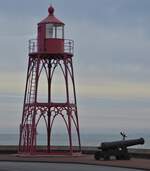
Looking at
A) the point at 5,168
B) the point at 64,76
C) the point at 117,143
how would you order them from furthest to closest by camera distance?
the point at 64,76 < the point at 117,143 < the point at 5,168

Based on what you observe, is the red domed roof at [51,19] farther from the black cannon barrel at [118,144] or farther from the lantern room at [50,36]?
the black cannon barrel at [118,144]

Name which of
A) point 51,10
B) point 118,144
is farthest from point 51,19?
point 118,144

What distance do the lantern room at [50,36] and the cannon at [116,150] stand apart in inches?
353

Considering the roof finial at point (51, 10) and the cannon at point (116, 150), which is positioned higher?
the roof finial at point (51, 10)

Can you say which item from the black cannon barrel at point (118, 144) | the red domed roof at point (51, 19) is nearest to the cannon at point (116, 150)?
the black cannon barrel at point (118, 144)

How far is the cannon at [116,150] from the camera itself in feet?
156

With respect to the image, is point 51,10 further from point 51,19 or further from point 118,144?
point 118,144

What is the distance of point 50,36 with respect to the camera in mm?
54062

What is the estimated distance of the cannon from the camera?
4756 cm

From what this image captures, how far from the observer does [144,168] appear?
3797cm

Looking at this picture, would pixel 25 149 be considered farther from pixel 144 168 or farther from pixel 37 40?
pixel 144 168

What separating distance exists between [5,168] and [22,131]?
1565 cm

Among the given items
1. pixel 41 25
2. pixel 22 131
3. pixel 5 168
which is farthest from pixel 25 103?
pixel 5 168

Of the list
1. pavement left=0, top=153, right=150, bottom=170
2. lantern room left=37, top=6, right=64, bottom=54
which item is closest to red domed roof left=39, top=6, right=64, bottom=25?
lantern room left=37, top=6, right=64, bottom=54
